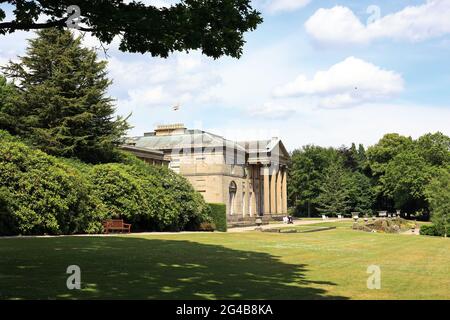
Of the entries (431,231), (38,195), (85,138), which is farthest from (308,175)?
(38,195)

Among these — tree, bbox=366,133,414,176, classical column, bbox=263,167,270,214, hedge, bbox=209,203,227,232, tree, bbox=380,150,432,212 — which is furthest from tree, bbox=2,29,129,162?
tree, bbox=366,133,414,176

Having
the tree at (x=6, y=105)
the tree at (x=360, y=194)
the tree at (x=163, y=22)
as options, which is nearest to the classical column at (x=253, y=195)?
the tree at (x=360, y=194)

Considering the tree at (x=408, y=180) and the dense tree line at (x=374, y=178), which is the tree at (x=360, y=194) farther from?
the tree at (x=408, y=180)

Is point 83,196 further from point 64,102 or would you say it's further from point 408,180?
point 408,180

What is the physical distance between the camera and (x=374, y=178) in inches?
4173

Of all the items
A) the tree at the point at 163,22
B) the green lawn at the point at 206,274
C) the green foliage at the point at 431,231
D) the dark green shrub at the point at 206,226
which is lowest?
the green foliage at the point at 431,231

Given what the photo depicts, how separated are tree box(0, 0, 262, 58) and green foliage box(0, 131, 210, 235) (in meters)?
15.4

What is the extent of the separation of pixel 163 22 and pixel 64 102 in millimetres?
28344

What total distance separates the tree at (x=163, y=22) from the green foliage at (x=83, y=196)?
→ 1542 centimetres

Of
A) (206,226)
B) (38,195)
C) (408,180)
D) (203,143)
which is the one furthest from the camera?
(408,180)

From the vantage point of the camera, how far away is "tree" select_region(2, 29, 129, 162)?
37.0 m

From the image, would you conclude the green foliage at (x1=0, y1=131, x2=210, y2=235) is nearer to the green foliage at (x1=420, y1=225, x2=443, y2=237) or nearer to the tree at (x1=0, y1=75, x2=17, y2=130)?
the tree at (x1=0, y1=75, x2=17, y2=130)

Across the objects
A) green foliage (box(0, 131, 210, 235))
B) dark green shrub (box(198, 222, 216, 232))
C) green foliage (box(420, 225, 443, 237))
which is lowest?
green foliage (box(420, 225, 443, 237))

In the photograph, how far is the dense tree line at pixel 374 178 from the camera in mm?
88250
